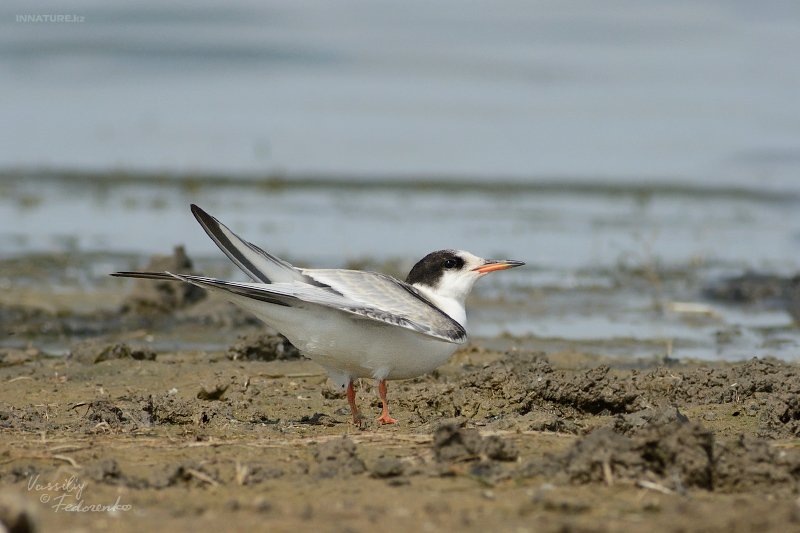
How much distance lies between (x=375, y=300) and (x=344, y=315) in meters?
0.22

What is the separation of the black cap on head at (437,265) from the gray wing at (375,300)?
0.58 m

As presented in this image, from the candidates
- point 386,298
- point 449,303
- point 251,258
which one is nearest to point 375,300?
point 386,298

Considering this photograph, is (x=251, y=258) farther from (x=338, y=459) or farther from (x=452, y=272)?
(x=338, y=459)

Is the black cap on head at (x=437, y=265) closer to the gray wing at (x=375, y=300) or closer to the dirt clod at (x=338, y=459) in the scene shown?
the gray wing at (x=375, y=300)

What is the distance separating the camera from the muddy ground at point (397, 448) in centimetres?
374

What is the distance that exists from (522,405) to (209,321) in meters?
4.67

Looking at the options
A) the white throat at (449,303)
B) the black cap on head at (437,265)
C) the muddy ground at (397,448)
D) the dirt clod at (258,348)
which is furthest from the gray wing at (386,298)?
the dirt clod at (258,348)

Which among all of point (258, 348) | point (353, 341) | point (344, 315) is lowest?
point (258, 348)

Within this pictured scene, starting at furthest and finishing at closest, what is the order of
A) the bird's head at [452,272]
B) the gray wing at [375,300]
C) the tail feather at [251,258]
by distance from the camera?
1. the bird's head at [452,272]
2. the tail feather at [251,258]
3. the gray wing at [375,300]

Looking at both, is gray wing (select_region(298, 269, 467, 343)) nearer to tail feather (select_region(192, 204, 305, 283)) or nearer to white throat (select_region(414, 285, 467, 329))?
tail feather (select_region(192, 204, 305, 283))

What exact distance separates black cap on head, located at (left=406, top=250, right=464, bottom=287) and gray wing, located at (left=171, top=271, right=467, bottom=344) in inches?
22.9

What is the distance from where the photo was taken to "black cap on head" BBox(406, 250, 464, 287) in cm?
689

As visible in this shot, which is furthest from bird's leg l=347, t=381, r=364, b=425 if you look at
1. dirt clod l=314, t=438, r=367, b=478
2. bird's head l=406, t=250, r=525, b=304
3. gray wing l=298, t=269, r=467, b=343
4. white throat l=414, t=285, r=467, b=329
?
dirt clod l=314, t=438, r=367, b=478

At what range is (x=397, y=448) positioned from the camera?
16.0ft
